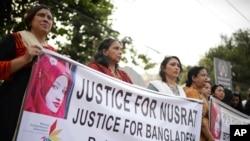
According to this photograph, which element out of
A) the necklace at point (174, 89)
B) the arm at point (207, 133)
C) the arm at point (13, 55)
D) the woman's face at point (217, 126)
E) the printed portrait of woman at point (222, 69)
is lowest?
the arm at point (207, 133)

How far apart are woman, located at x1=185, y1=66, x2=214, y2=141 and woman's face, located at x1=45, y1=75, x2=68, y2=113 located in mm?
1903

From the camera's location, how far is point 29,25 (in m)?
2.76

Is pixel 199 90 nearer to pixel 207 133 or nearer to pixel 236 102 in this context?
pixel 207 133

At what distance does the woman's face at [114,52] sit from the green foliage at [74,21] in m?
4.88

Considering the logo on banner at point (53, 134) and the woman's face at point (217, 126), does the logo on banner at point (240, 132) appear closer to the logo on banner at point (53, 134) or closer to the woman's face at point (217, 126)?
the woman's face at point (217, 126)

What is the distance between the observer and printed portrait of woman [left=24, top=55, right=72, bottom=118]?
7.37 ft

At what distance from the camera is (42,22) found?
2691 millimetres

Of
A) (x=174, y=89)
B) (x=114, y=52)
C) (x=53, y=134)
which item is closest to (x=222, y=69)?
(x=174, y=89)

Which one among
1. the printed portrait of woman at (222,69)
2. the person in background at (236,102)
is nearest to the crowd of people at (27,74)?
the person in background at (236,102)

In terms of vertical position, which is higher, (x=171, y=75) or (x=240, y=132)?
(x=171, y=75)

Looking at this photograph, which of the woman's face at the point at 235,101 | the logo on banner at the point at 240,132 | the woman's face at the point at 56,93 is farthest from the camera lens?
the woman's face at the point at 235,101

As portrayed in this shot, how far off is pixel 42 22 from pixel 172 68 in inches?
69.8

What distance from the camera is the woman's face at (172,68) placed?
13.0 feet

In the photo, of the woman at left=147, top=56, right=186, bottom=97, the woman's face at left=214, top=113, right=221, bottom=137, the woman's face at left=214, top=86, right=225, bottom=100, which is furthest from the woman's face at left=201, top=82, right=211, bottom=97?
the woman's face at left=214, top=86, right=225, bottom=100
